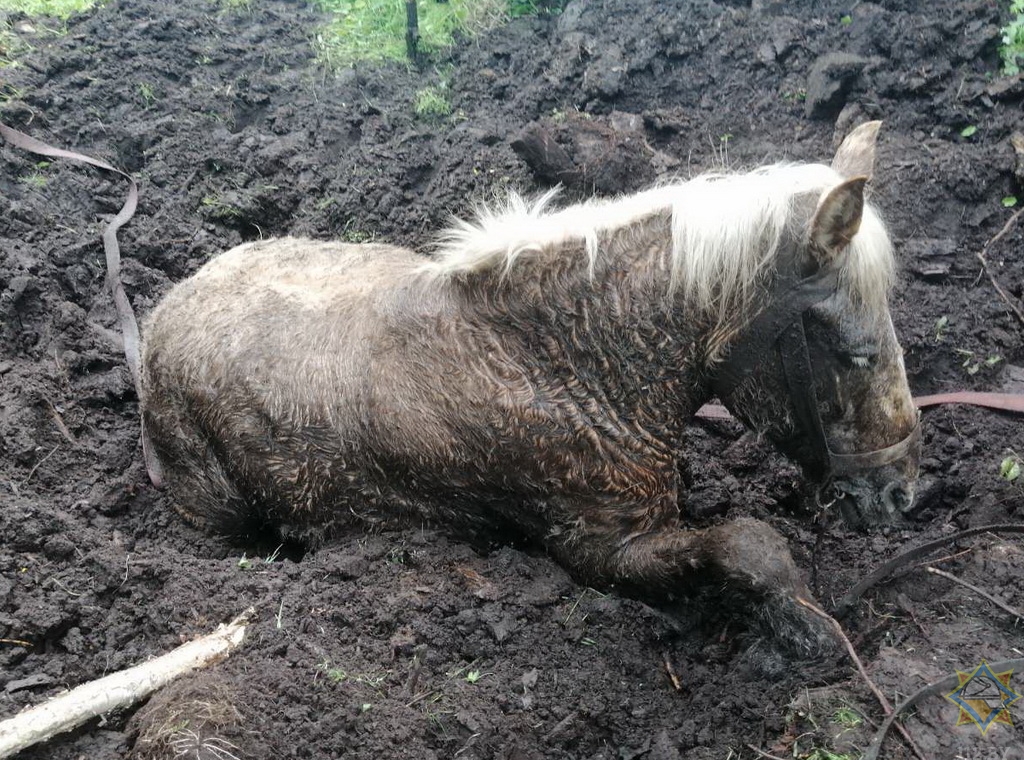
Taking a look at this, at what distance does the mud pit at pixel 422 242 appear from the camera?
3.26 m

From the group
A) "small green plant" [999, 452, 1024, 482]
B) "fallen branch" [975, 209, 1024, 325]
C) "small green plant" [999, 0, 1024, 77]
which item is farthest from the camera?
"small green plant" [999, 0, 1024, 77]

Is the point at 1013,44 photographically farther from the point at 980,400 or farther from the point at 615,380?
the point at 615,380

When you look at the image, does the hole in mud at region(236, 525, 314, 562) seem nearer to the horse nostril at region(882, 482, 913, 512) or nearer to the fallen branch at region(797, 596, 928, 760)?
the fallen branch at region(797, 596, 928, 760)

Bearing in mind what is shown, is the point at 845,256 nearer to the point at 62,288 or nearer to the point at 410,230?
→ the point at 410,230

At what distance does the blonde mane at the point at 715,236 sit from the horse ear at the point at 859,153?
0.13 metres

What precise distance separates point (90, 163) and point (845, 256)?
6.02 m

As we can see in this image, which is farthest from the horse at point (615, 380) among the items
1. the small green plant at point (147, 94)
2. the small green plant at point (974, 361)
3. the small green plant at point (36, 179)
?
the small green plant at point (147, 94)

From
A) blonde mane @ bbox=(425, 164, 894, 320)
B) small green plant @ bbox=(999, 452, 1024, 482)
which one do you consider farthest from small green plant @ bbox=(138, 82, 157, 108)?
small green plant @ bbox=(999, 452, 1024, 482)

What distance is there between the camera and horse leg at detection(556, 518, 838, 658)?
11.1 feet

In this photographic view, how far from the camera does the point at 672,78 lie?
7.45 metres

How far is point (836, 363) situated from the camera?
11.6 feet

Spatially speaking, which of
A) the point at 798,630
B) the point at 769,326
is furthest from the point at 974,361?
the point at 798,630

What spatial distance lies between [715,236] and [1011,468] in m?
2.21

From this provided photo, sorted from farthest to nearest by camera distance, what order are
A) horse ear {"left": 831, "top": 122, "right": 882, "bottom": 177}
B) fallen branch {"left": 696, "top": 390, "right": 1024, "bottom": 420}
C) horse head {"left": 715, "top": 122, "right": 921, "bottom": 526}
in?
fallen branch {"left": 696, "top": 390, "right": 1024, "bottom": 420}, horse ear {"left": 831, "top": 122, "right": 882, "bottom": 177}, horse head {"left": 715, "top": 122, "right": 921, "bottom": 526}
